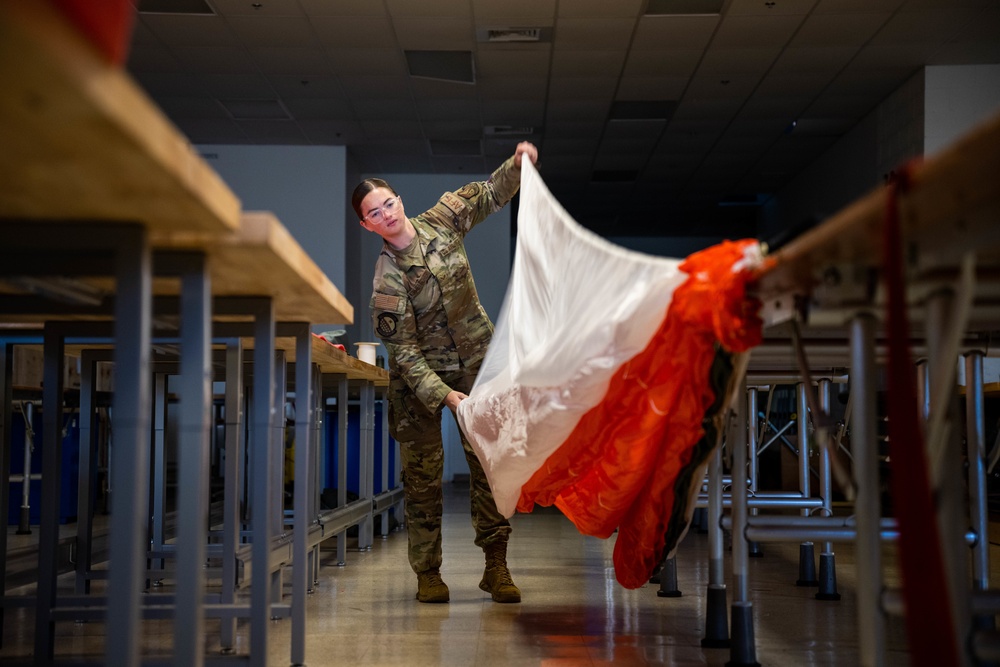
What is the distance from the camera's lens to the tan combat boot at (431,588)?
110 inches

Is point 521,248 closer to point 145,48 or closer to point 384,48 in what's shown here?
point 384,48

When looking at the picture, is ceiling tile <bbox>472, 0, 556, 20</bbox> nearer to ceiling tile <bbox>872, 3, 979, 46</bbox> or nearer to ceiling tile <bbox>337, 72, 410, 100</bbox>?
ceiling tile <bbox>337, 72, 410, 100</bbox>

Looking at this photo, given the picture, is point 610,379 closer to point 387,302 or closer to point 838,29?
point 387,302

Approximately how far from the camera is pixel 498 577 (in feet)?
9.29

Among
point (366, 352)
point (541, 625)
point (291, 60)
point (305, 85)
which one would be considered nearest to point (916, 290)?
point (541, 625)

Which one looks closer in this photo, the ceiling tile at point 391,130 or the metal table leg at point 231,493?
the metal table leg at point 231,493

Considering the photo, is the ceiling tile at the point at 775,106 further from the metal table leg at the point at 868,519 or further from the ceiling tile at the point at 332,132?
the metal table leg at the point at 868,519

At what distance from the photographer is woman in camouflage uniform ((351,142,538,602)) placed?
2.81m

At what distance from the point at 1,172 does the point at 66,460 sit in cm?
511

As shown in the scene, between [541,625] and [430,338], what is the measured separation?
0.94m

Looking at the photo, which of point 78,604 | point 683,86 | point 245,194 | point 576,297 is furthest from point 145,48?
point 576,297

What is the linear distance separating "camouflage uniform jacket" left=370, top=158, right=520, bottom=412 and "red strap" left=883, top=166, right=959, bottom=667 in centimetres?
192

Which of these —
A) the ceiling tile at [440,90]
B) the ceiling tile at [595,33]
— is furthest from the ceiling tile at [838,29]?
the ceiling tile at [440,90]

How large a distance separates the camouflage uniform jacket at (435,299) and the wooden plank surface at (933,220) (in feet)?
5.71
